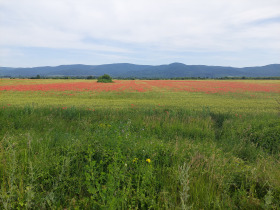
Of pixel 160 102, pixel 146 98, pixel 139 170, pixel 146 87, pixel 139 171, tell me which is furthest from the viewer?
pixel 146 87

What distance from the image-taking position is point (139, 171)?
374 centimetres

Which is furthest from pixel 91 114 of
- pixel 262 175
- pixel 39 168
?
pixel 262 175

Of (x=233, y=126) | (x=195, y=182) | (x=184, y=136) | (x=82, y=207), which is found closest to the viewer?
(x=82, y=207)

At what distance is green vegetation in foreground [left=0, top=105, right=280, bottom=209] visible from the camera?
3.16 metres

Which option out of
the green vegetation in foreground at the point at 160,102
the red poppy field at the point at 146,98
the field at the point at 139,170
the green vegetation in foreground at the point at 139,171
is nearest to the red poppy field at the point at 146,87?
the red poppy field at the point at 146,98

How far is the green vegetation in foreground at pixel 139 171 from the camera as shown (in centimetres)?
316

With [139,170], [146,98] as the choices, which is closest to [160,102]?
[146,98]

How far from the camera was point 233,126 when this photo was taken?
903 centimetres

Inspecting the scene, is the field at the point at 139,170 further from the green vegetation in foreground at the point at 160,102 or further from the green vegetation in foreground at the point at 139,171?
the green vegetation in foreground at the point at 160,102

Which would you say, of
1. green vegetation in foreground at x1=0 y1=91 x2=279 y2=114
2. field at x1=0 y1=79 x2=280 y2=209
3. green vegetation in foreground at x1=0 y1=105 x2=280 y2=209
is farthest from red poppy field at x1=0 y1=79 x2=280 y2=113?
green vegetation in foreground at x1=0 y1=105 x2=280 y2=209

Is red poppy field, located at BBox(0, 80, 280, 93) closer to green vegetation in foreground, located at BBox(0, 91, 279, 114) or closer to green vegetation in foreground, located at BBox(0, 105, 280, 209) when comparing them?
green vegetation in foreground, located at BBox(0, 91, 279, 114)

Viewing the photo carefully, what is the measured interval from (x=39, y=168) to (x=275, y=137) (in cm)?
892

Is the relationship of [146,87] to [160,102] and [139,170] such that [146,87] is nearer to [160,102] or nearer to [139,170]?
[160,102]

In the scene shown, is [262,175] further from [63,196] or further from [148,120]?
[148,120]
